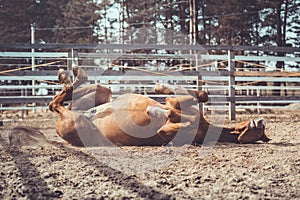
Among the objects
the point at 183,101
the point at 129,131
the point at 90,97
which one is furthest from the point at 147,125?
the point at 90,97

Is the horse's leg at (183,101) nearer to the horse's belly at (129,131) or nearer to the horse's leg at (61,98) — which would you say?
the horse's belly at (129,131)

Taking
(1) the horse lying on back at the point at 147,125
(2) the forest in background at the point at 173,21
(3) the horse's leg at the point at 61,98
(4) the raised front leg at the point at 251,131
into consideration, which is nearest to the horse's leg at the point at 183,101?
(1) the horse lying on back at the point at 147,125

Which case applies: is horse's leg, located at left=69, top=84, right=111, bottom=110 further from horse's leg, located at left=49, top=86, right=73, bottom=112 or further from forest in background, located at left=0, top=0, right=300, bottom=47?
forest in background, located at left=0, top=0, right=300, bottom=47

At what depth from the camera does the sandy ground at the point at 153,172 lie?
232cm

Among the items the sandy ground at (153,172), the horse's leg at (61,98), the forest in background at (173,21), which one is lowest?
the sandy ground at (153,172)

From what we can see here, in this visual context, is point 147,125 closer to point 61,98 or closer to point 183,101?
point 183,101

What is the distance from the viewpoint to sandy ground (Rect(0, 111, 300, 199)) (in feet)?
7.61

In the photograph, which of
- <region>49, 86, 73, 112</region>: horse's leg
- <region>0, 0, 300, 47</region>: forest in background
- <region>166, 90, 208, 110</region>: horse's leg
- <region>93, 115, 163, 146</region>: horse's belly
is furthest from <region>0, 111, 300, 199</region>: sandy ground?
<region>0, 0, 300, 47</region>: forest in background

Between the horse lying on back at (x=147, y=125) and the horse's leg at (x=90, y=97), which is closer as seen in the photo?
the horse lying on back at (x=147, y=125)

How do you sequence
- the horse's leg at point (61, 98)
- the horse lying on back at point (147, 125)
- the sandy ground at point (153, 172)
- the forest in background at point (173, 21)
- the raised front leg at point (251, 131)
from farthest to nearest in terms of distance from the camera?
the forest in background at point (173, 21)
the horse's leg at point (61, 98)
the raised front leg at point (251, 131)
the horse lying on back at point (147, 125)
the sandy ground at point (153, 172)

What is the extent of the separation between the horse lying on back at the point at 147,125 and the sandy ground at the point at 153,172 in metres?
0.17

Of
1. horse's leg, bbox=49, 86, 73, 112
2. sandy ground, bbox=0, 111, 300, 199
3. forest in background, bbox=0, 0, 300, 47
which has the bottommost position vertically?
sandy ground, bbox=0, 111, 300, 199

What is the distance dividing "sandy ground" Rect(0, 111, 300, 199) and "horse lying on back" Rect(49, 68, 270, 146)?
17cm

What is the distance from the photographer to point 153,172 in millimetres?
2826
